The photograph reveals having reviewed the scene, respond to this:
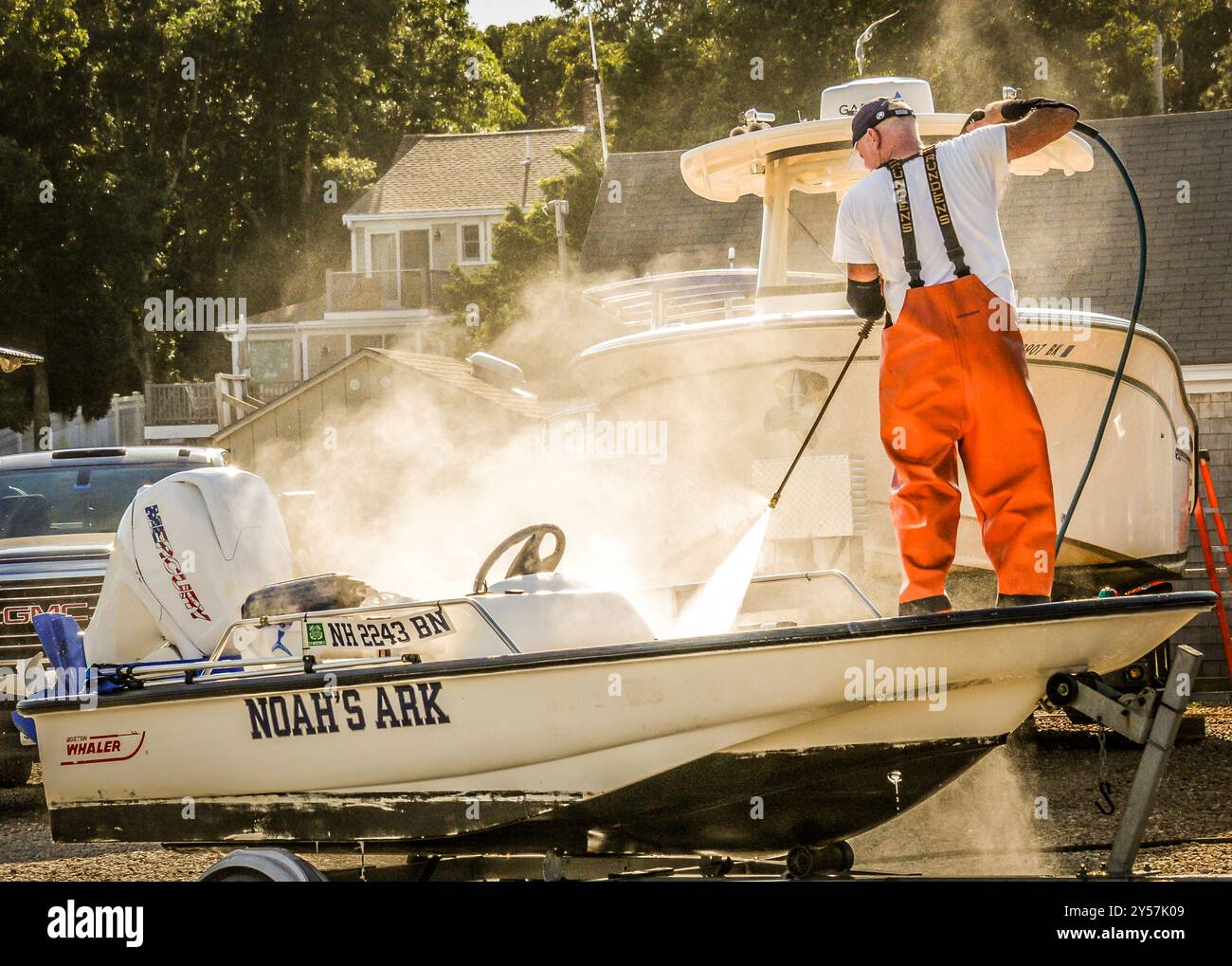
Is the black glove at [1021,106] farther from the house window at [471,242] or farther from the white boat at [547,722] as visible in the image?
the house window at [471,242]

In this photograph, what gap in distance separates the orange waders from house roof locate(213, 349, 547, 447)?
41.1ft

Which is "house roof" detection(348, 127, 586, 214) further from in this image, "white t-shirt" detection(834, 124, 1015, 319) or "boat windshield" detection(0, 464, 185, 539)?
"white t-shirt" detection(834, 124, 1015, 319)

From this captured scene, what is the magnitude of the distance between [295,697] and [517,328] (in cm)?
2114

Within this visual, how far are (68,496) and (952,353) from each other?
23.6 ft

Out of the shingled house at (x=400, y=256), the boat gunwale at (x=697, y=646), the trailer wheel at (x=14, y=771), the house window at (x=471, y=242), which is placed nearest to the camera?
the boat gunwale at (x=697, y=646)

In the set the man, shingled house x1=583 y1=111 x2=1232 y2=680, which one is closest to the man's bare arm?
the man

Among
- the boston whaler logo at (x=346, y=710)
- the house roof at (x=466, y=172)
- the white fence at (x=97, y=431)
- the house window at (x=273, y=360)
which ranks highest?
the house roof at (x=466, y=172)

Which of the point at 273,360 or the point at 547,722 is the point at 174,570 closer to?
the point at 547,722

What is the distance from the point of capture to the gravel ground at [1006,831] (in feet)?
19.7

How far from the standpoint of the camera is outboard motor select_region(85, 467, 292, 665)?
5.82m

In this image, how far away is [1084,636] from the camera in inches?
171

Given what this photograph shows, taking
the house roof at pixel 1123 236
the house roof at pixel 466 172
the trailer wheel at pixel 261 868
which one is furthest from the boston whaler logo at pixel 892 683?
the house roof at pixel 466 172

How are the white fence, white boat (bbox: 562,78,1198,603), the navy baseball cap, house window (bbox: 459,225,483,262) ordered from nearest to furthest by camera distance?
the navy baseball cap → white boat (bbox: 562,78,1198,603) → the white fence → house window (bbox: 459,225,483,262)
